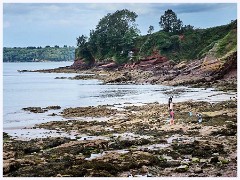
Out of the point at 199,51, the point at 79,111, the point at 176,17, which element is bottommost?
the point at 79,111

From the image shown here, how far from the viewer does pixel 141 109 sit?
38188 millimetres

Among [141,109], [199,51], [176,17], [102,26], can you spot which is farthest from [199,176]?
[102,26]

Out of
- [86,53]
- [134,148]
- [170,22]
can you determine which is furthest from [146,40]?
[134,148]

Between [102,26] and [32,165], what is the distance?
4987 inches

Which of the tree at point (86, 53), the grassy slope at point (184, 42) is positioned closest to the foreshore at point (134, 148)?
the grassy slope at point (184, 42)

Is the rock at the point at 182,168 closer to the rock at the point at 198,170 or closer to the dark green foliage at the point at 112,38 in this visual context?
the rock at the point at 198,170

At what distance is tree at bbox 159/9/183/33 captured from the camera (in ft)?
361

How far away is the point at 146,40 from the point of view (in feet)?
366

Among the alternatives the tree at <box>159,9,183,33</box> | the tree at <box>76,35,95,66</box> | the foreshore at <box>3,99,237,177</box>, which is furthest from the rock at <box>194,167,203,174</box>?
the tree at <box>76,35,95,66</box>

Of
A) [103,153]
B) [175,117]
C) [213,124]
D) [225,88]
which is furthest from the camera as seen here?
[225,88]

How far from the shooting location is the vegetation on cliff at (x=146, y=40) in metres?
98.7

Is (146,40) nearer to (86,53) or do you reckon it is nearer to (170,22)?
(170,22)

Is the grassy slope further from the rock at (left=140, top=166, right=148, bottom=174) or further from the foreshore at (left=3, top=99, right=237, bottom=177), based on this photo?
the rock at (left=140, top=166, right=148, bottom=174)

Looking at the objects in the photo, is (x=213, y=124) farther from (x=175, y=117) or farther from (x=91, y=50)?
(x=91, y=50)
